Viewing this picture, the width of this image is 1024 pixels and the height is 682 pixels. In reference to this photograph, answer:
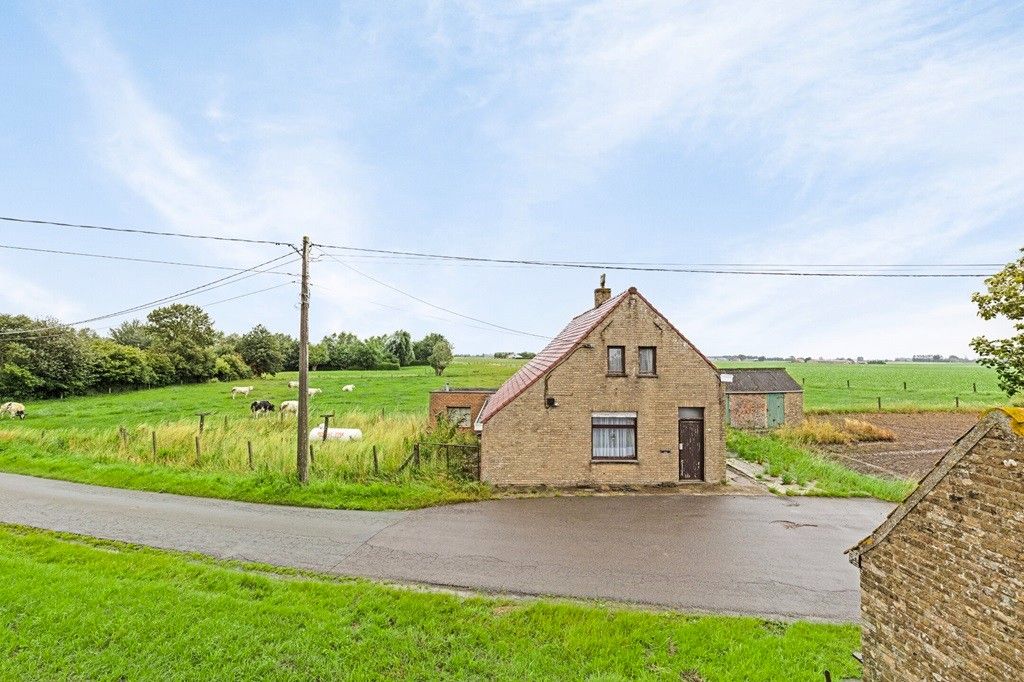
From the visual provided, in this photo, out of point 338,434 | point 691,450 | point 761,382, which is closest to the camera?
point 691,450

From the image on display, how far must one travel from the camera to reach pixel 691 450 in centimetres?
1552

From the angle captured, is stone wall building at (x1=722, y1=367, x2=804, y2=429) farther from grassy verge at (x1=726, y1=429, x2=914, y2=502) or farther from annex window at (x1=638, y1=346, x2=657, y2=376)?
annex window at (x1=638, y1=346, x2=657, y2=376)

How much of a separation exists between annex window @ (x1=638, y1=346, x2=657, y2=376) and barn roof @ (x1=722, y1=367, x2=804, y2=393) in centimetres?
1618

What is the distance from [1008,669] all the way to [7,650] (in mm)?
10773

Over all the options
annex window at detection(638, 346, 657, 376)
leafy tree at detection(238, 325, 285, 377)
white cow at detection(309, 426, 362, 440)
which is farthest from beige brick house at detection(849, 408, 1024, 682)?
leafy tree at detection(238, 325, 285, 377)

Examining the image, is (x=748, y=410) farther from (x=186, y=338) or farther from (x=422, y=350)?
(x=422, y=350)

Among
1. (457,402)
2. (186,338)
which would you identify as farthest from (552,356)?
(186,338)

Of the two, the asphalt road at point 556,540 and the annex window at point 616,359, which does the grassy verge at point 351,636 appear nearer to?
the asphalt road at point 556,540

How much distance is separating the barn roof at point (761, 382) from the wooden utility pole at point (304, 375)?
24940 mm

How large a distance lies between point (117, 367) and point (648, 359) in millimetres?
59647

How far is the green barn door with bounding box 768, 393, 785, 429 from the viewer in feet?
96.6

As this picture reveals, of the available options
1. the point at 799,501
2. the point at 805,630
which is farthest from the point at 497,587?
the point at 799,501

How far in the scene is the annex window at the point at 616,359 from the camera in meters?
15.4

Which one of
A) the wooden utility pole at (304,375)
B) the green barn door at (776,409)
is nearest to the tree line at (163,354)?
the wooden utility pole at (304,375)
